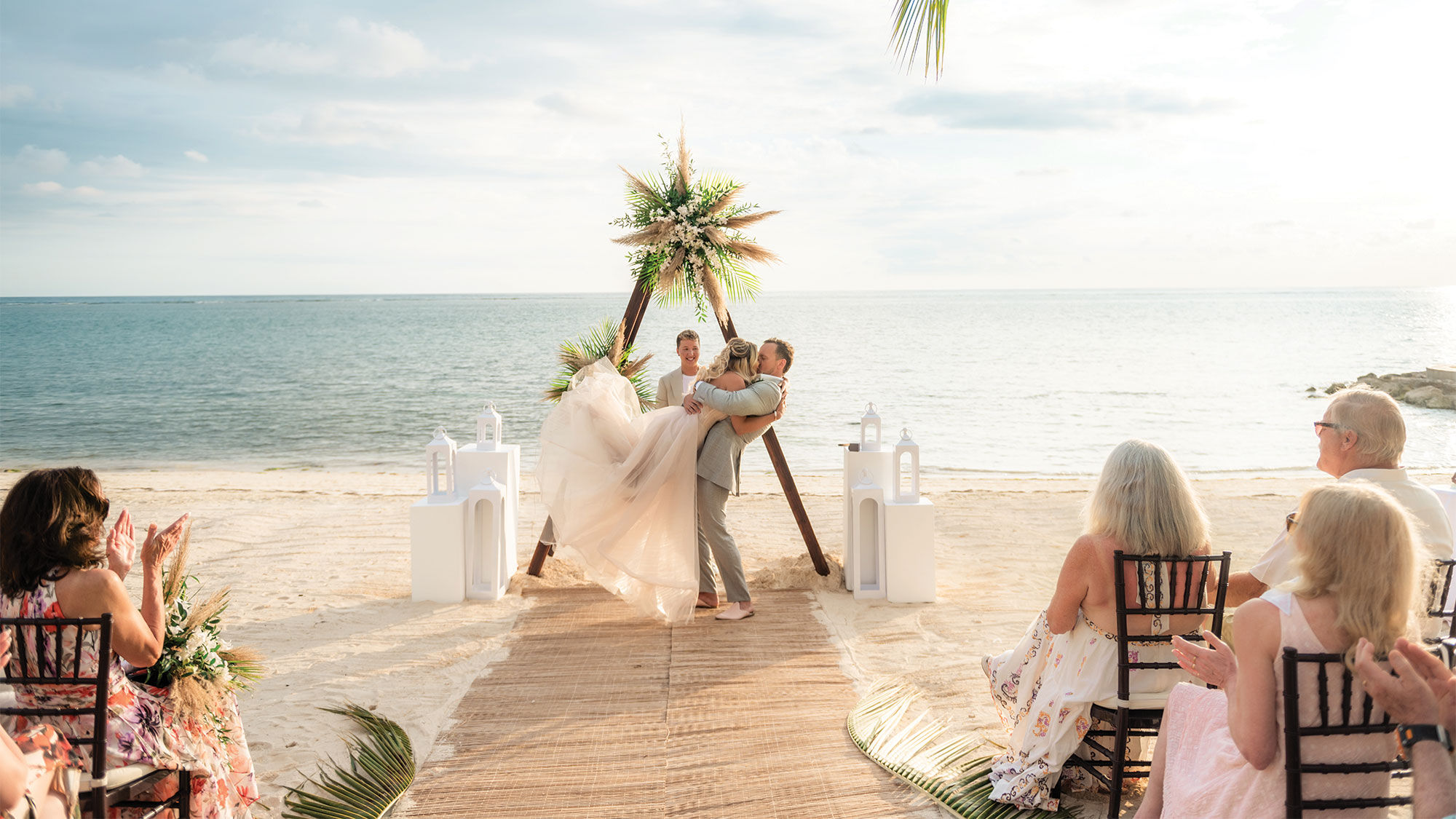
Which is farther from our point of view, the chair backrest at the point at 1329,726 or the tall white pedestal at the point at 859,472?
the tall white pedestal at the point at 859,472

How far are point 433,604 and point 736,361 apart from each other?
2.61 metres

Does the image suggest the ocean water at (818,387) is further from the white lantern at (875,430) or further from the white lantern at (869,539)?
the white lantern at (869,539)

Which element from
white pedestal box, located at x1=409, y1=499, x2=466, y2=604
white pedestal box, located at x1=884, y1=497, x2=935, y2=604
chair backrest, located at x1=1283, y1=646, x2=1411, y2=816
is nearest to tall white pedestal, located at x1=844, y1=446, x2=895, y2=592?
white pedestal box, located at x1=884, y1=497, x2=935, y2=604

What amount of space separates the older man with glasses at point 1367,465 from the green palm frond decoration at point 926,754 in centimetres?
113

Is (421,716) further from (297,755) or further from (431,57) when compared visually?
(431,57)

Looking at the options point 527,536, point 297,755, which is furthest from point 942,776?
point 527,536

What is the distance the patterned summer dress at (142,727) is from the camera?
99.5 inches

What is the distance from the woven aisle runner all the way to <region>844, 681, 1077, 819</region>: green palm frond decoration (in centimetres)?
8

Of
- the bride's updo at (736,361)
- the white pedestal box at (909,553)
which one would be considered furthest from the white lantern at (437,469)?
the white pedestal box at (909,553)

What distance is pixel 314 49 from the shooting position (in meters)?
36.1

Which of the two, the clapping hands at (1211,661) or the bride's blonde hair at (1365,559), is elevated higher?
the bride's blonde hair at (1365,559)

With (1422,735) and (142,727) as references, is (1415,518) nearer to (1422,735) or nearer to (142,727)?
(1422,735)

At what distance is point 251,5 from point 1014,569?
41155mm

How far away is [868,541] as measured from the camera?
244 inches
